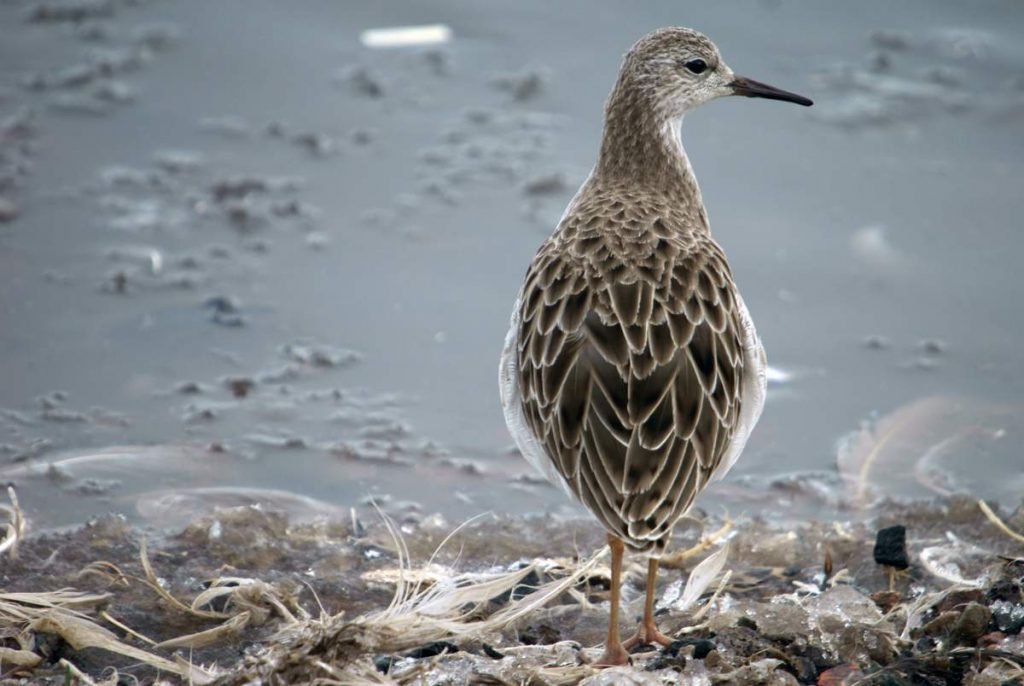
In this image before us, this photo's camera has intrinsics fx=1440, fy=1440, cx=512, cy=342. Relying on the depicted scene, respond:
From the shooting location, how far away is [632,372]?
4902 mm

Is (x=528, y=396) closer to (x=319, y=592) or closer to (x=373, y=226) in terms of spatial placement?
(x=319, y=592)

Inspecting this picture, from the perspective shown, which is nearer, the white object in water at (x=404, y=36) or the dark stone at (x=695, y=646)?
the dark stone at (x=695, y=646)

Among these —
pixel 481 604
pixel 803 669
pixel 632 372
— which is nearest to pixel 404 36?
pixel 632 372

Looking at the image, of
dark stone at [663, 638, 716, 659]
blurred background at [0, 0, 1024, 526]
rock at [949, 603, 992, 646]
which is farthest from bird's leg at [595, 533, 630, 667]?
blurred background at [0, 0, 1024, 526]

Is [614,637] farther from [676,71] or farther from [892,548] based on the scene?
[676,71]

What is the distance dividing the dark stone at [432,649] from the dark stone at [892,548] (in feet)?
6.10

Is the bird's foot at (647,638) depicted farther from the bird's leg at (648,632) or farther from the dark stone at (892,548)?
the dark stone at (892,548)

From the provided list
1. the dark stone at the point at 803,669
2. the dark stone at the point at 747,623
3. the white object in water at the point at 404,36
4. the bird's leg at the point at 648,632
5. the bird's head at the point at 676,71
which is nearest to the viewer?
the dark stone at the point at 803,669

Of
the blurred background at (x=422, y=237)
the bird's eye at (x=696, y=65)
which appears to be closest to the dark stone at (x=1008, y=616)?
the blurred background at (x=422, y=237)

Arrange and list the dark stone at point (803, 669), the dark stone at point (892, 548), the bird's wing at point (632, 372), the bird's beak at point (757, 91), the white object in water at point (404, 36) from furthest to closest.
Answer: the white object in water at point (404, 36), the bird's beak at point (757, 91), the dark stone at point (892, 548), the bird's wing at point (632, 372), the dark stone at point (803, 669)

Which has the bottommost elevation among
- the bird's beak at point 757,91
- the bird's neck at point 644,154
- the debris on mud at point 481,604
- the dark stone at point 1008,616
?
the debris on mud at point 481,604

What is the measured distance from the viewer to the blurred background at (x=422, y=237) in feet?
23.1

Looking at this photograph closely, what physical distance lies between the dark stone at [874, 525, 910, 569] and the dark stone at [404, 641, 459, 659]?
6.10 ft

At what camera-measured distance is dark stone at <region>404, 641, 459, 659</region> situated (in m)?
4.73
